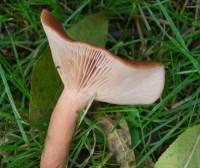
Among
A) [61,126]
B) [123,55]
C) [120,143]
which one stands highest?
[123,55]

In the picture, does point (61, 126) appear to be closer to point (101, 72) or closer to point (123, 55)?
point (101, 72)

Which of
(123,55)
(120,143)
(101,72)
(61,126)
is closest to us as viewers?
(101,72)

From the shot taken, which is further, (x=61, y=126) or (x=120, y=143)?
(x=120, y=143)

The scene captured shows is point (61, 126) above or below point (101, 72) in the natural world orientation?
below

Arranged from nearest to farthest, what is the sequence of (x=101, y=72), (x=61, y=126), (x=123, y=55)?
(x=101, y=72) → (x=61, y=126) → (x=123, y=55)

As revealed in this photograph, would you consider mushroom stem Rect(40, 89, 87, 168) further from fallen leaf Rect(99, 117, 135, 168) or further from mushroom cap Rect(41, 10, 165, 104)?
fallen leaf Rect(99, 117, 135, 168)

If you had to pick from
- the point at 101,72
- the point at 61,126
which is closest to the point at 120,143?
the point at 61,126

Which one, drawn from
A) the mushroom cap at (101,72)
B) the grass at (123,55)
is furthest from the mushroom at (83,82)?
the grass at (123,55)
